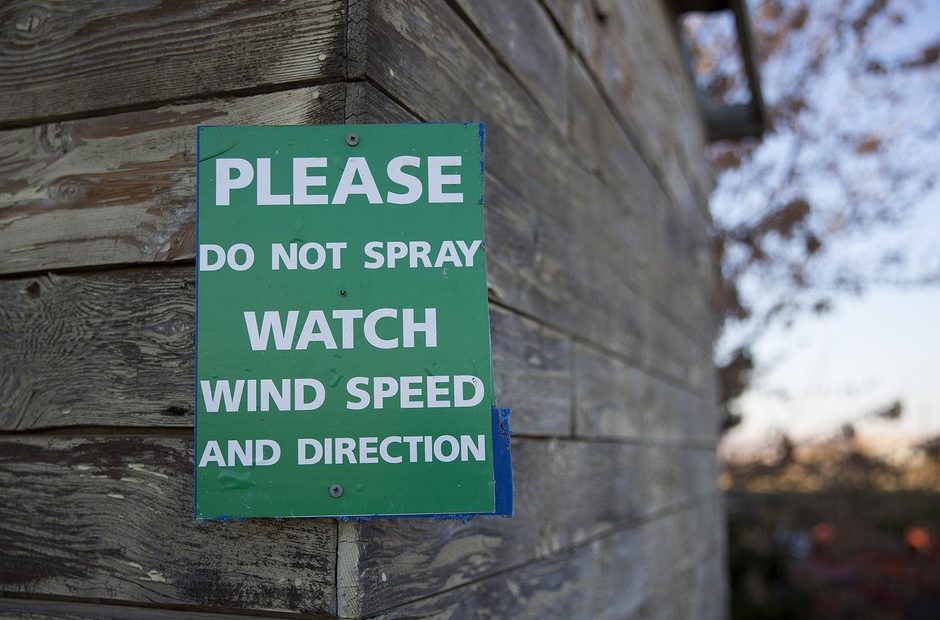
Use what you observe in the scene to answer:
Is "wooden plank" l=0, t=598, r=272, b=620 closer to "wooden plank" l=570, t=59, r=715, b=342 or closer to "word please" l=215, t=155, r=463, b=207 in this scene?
"word please" l=215, t=155, r=463, b=207

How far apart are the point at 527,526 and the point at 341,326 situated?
79 cm

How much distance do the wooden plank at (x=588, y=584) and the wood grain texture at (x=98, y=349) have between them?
529 millimetres

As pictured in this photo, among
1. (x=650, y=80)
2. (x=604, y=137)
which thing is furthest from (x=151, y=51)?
(x=650, y=80)

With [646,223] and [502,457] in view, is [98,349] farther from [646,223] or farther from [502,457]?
[646,223]

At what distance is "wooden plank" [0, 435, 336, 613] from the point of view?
1313 mm

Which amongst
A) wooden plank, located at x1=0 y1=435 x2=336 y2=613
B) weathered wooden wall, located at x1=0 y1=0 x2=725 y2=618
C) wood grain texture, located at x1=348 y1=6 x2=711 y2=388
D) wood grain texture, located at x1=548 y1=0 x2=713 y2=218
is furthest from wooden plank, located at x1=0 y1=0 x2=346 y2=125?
wood grain texture, located at x1=548 y1=0 x2=713 y2=218

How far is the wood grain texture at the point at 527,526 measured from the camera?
1341 millimetres

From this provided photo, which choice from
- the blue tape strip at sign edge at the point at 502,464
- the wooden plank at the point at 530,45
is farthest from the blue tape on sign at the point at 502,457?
the wooden plank at the point at 530,45

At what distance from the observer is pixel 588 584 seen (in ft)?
7.46

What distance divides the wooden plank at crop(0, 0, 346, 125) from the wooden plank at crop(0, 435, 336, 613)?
602 mm

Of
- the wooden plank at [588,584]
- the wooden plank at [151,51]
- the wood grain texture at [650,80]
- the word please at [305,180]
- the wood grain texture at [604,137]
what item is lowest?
the wooden plank at [588,584]

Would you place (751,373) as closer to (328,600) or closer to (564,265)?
(564,265)

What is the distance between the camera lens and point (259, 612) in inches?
52.1

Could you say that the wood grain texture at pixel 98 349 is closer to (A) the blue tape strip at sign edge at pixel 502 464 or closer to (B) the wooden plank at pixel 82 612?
(B) the wooden plank at pixel 82 612
